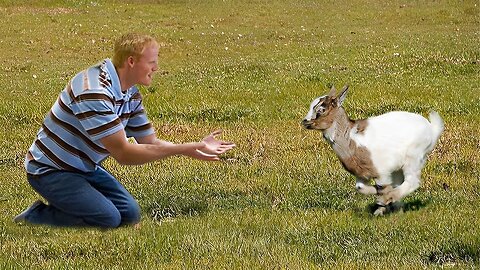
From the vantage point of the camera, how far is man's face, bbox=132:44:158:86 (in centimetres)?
646

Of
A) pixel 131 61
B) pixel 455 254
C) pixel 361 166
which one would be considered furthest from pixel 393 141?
pixel 131 61

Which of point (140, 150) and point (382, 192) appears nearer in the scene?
point (140, 150)

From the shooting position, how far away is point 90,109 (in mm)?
6184

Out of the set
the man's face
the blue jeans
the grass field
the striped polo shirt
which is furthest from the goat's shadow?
the man's face

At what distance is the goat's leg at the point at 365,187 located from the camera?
7371 mm

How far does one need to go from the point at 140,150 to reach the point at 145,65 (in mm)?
674

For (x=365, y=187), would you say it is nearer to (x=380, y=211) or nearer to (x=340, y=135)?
(x=380, y=211)

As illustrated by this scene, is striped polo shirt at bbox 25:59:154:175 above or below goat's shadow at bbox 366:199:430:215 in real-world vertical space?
above

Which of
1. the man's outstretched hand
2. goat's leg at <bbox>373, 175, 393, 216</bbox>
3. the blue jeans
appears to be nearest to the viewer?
the man's outstretched hand

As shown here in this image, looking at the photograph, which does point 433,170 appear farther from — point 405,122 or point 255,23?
point 255,23

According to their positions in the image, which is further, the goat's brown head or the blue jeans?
the goat's brown head

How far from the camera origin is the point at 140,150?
638cm

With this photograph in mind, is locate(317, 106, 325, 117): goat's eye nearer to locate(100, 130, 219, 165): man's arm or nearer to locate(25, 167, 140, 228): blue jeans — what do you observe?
locate(100, 130, 219, 165): man's arm

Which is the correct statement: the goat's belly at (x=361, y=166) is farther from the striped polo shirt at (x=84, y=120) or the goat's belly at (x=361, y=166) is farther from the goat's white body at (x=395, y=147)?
the striped polo shirt at (x=84, y=120)
